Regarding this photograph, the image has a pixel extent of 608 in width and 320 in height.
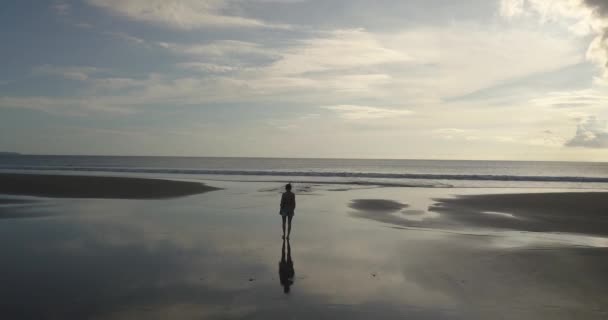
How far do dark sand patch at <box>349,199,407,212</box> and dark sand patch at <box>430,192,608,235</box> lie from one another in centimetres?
198

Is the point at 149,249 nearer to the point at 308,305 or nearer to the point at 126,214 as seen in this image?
the point at 308,305

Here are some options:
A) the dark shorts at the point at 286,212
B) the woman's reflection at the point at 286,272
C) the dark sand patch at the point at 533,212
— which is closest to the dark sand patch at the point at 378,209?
the dark sand patch at the point at 533,212

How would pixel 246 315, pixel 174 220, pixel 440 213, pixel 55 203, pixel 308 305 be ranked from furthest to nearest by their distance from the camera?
pixel 55 203, pixel 440 213, pixel 174 220, pixel 308 305, pixel 246 315

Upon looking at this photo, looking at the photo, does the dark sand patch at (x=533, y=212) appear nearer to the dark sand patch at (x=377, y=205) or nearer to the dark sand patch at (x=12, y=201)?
the dark sand patch at (x=377, y=205)

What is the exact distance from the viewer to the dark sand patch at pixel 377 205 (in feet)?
65.8

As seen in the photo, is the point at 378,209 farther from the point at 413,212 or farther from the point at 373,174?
the point at 373,174

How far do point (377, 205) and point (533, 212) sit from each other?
7.86 meters

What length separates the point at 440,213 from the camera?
61.9 ft

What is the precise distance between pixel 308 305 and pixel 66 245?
8.27m

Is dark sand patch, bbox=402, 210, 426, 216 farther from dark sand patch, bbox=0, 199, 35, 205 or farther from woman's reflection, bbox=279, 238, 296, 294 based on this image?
dark sand patch, bbox=0, 199, 35, 205

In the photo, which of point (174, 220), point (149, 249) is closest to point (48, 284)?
point (149, 249)

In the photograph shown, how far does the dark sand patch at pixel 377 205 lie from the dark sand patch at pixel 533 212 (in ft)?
Result: 6.50

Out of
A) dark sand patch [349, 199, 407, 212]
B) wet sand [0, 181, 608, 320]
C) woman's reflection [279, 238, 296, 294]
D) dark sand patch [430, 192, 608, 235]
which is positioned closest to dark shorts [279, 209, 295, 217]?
wet sand [0, 181, 608, 320]

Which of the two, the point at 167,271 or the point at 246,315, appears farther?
the point at 167,271
